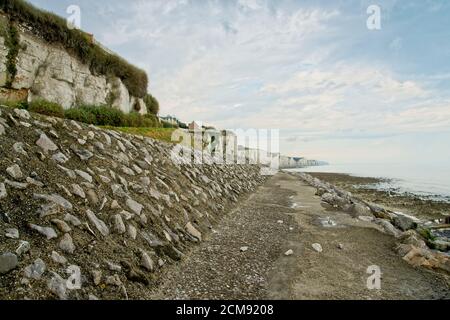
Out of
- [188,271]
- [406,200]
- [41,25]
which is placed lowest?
[406,200]

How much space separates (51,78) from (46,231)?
13.7 meters

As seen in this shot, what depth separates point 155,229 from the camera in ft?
23.9

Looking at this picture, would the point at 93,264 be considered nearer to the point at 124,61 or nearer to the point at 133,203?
the point at 133,203

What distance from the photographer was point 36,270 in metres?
4.44

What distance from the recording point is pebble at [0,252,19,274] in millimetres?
4234

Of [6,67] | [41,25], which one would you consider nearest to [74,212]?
[6,67]

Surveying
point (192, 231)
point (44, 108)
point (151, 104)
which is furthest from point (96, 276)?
point (151, 104)

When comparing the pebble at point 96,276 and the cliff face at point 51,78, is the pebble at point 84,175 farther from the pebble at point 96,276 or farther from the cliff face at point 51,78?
the cliff face at point 51,78

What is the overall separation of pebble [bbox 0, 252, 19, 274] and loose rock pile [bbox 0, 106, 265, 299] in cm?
1

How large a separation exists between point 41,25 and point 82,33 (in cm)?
309

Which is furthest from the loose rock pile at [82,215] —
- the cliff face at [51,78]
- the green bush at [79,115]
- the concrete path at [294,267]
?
the cliff face at [51,78]

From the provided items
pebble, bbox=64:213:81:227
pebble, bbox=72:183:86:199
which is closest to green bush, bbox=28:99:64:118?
pebble, bbox=72:183:86:199

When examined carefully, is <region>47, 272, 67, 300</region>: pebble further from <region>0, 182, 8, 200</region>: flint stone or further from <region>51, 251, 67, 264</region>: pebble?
<region>0, 182, 8, 200</region>: flint stone

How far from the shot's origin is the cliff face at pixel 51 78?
14000mm
